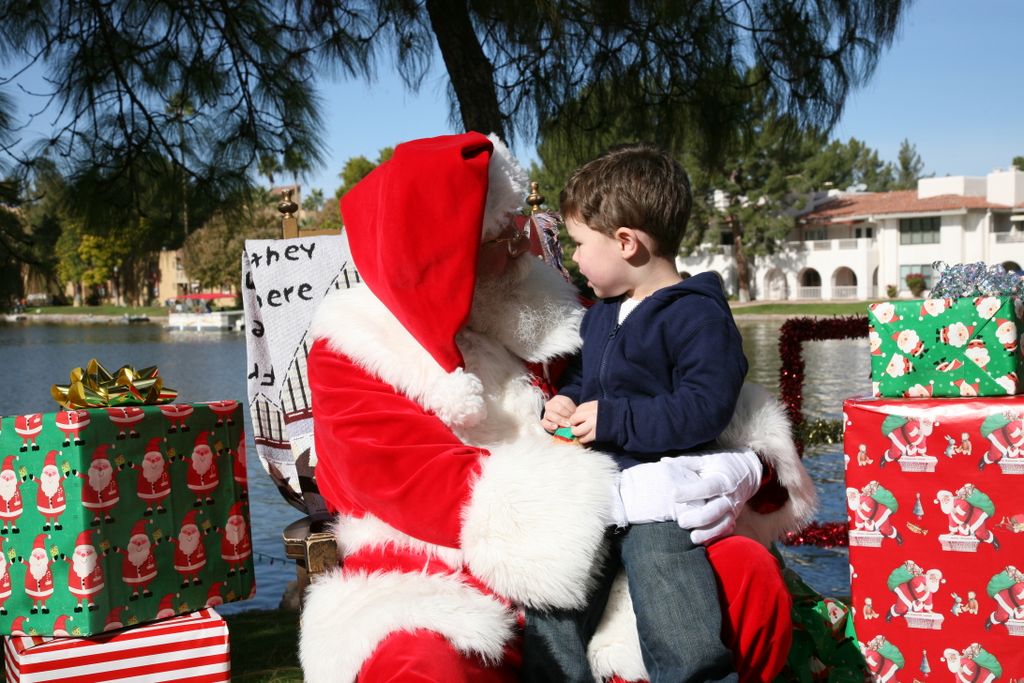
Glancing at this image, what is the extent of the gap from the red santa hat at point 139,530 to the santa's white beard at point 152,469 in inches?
4.3

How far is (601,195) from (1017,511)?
128 centimetres

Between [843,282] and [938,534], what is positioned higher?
[938,534]

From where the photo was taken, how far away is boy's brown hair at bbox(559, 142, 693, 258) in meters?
2.10

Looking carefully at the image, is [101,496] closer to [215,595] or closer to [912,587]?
[215,595]

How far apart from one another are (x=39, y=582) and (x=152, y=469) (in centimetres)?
37

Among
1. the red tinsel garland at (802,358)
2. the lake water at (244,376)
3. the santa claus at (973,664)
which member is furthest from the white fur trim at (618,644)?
the red tinsel garland at (802,358)

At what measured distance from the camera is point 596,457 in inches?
74.5

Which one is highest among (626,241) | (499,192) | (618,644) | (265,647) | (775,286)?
(499,192)

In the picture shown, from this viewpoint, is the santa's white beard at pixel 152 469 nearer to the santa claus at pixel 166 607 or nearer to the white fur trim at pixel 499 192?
the santa claus at pixel 166 607

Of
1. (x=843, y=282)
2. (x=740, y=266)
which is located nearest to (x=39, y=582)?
(x=740, y=266)

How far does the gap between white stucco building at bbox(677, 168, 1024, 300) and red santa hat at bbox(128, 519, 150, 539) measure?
3528 centimetres

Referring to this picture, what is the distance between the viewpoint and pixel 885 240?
39500 millimetres

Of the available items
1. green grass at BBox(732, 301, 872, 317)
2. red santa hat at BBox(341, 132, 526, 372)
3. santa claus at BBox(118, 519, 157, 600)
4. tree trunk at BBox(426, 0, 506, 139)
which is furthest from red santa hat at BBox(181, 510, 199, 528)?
green grass at BBox(732, 301, 872, 317)

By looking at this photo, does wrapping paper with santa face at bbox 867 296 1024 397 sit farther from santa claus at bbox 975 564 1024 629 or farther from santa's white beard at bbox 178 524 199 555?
santa's white beard at bbox 178 524 199 555
